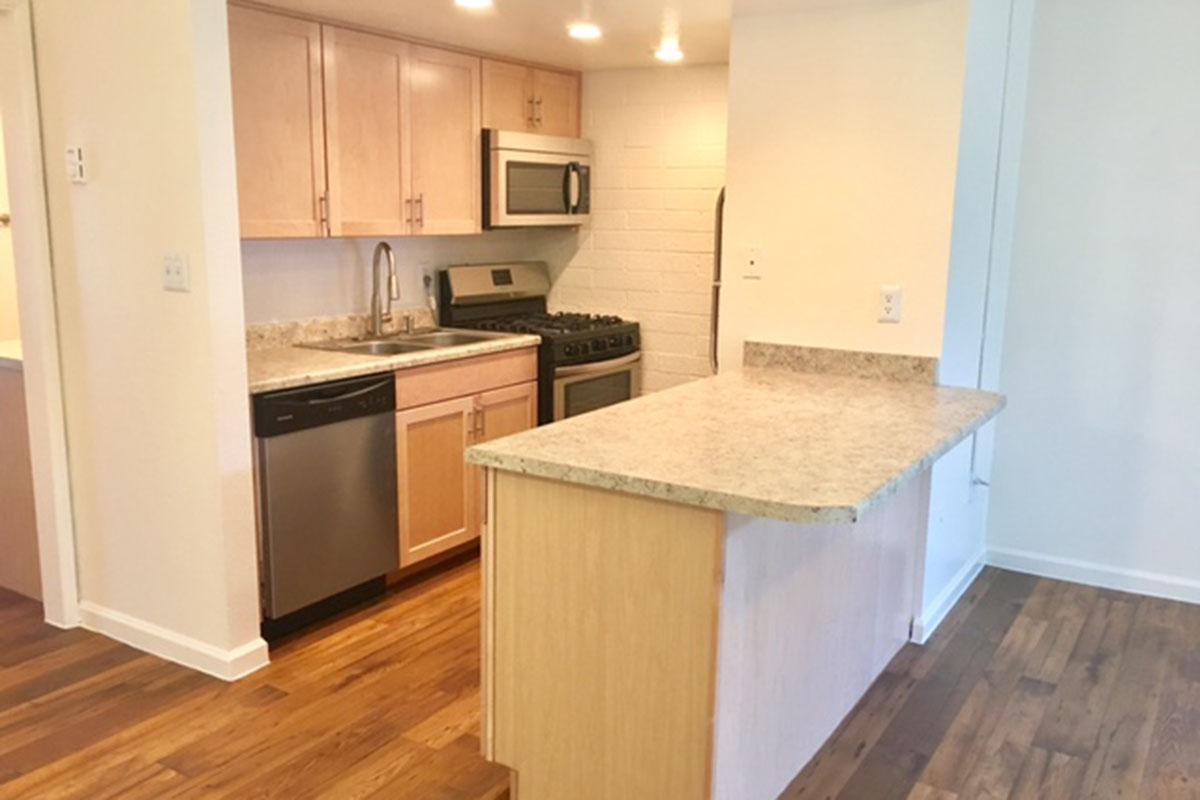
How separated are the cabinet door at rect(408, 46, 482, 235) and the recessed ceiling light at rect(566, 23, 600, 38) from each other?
1.86 ft

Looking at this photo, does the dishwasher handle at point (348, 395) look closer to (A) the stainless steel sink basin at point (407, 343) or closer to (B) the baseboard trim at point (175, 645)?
(A) the stainless steel sink basin at point (407, 343)

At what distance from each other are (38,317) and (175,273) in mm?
676

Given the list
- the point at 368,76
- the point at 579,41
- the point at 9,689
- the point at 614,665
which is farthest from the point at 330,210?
the point at 614,665

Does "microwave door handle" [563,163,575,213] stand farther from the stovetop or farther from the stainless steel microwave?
the stovetop

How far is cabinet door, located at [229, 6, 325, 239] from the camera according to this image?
3.26 m

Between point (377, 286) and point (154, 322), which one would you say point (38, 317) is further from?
point (377, 286)

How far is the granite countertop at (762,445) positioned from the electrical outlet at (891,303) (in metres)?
0.23

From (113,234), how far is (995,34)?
290 centimetres

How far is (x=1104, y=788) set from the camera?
2512mm

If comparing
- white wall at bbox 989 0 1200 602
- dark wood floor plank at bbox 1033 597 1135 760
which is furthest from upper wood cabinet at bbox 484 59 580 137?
dark wood floor plank at bbox 1033 597 1135 760

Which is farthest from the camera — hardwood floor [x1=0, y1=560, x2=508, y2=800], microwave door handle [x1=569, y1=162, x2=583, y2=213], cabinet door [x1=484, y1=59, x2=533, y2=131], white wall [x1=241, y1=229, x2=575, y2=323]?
microwave door handle [x1=569, y1=162, x2=583, y2=213]

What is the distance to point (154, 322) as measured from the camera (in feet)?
9.64

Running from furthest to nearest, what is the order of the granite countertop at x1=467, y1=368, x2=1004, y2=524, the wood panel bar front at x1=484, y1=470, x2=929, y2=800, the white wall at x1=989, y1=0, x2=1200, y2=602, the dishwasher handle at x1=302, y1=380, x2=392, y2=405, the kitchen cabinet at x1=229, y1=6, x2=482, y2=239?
the white wall at x1=989, y1=0, x2=1200, y2=602 < the kitchen cabinet at x1=229, y1=6, x2=482, y2=239 < the dishwasher handle at x1=302, y1=380, x2=392, y2=405 < the wood panel bar front at x1=484, y1=470, x2=929, y2=800 < the granite countertop at x1=467, y1=368, x2=1004, y2=524

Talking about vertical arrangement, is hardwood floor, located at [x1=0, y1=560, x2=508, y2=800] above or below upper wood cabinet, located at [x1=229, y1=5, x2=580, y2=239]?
below
